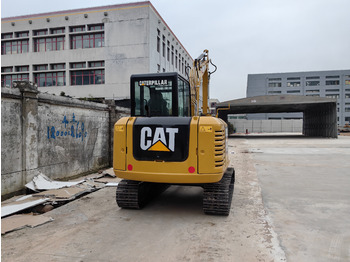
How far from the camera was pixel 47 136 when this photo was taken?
771 cm

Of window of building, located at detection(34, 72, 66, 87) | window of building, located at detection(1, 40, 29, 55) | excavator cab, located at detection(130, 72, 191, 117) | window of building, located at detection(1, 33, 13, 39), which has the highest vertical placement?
window of building, located at detection(1, 33, 13, 39)

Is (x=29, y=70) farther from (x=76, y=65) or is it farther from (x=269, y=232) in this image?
(x=269, y=232)

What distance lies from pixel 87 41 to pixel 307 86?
2779 inches

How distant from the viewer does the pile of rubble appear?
491cm

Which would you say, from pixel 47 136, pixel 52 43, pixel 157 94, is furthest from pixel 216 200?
pixel 52 43

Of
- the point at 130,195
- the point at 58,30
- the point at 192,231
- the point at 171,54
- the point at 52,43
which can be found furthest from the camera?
the point at 171,54

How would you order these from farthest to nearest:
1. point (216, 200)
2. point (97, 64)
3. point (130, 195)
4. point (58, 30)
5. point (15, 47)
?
1. point (15, 47)
2. point (58, 30)
3. point (97, 64)
4. point (130, 195)
5. point (216, 200)

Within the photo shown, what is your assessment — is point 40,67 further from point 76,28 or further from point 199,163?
point 199,163

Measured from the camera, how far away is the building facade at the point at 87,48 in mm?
31531

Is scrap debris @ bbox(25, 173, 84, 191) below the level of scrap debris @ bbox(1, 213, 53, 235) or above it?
above

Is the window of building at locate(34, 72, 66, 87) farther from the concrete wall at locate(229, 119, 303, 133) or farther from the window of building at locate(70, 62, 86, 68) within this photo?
the concrete wall at locate(229, 119, 303, 133)

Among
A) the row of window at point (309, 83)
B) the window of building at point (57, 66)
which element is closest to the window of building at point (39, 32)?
the window of building at point (57, 66)

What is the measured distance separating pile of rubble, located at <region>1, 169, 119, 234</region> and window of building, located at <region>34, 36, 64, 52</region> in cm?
3067

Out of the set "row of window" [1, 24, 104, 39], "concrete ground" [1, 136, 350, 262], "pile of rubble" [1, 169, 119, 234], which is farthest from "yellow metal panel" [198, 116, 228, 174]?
"row of window" [1, 24, 104, 39]
